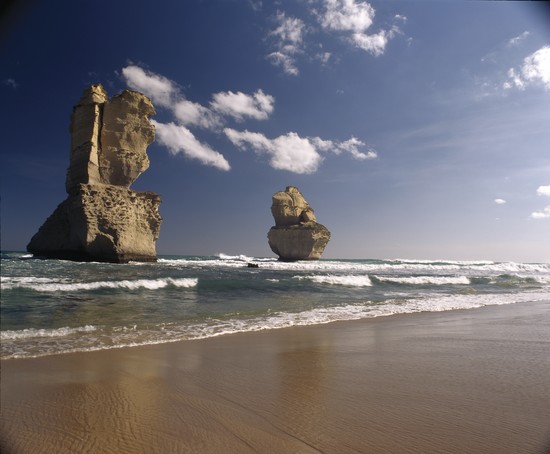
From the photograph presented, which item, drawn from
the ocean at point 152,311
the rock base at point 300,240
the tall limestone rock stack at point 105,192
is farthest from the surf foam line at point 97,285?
the rock base at point 300,240

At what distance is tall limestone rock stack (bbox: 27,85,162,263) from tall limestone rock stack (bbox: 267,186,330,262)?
31168 millimetres

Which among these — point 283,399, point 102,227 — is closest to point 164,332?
point 283,399

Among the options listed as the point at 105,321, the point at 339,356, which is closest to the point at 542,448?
the point at 339,356

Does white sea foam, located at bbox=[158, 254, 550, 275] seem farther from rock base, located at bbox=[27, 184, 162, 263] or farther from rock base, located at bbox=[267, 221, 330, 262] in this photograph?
rock base, located at bbox=[267, 221, 330, 262]

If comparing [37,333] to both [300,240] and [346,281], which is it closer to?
[346,281]

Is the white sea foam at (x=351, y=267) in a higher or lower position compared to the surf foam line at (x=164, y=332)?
higher

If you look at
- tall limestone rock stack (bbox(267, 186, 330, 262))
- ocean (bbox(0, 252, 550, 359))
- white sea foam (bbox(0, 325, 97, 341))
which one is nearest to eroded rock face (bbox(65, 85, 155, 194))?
ocean (bbox(0, 252, 550, 359))

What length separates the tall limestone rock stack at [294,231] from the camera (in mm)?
60281

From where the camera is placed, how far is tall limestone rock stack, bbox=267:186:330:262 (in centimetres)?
6028

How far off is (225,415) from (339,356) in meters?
2.32

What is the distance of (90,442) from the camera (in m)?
2.10

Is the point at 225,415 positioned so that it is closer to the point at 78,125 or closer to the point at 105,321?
the point at 105,321

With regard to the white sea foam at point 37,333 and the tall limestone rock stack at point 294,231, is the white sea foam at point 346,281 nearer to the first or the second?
the white sea foam at point 37,333

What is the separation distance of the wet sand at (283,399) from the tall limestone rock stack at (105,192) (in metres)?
26.3
